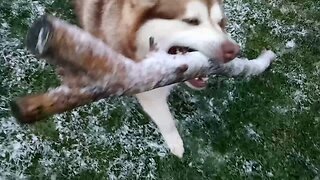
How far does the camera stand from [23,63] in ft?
11.7

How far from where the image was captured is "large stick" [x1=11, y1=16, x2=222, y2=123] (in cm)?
187

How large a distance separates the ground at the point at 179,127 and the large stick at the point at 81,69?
131 cm

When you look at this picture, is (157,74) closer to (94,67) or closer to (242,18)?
(94,67)

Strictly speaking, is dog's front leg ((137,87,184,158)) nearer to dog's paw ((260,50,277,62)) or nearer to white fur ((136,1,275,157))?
white fur ((136,1,275,157))

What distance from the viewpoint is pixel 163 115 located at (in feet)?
10.2

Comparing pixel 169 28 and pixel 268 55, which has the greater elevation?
pixel 169 28

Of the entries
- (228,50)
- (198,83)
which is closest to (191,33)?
(228,50)

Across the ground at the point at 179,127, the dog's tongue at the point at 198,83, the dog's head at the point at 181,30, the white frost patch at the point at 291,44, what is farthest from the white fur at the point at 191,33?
the white frost patch at the point at 291,44

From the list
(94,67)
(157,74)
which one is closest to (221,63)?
(157,74)

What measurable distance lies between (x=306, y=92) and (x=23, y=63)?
1.86 meters

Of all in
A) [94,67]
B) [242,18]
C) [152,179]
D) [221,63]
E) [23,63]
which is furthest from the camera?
[242,18]

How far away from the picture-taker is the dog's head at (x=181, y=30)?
2.43m

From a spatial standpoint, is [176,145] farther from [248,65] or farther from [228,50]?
[228,50]

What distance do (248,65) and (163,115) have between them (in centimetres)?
55
